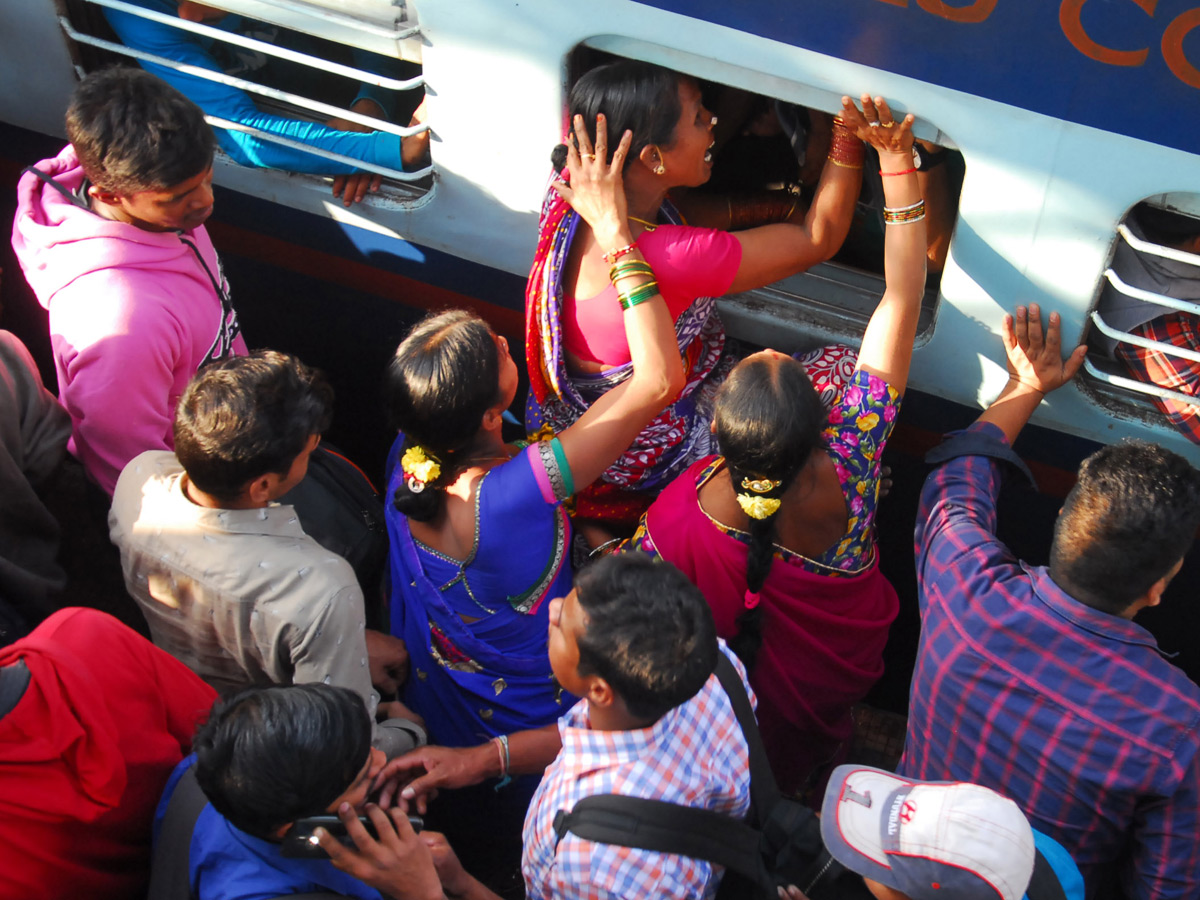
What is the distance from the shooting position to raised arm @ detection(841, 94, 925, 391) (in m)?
2.01

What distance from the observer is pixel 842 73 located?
6.56 feet

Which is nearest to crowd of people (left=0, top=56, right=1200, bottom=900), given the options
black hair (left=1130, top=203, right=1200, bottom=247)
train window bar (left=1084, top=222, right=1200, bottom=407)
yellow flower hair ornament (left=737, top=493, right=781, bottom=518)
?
yellow flower hair ornament (left=737, top=493, right=781, bottom=518)

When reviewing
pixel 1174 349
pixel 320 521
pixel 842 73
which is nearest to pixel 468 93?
pixel 842 73

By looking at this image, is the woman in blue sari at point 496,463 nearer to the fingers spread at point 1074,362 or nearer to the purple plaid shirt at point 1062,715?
the purple plaid shirt at point 1062,715

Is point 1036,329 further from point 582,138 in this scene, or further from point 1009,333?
point 582,138

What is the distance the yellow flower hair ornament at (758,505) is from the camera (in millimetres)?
1998

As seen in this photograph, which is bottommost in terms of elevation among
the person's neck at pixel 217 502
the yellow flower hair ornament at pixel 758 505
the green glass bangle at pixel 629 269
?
the person's neck at pixel 217 502

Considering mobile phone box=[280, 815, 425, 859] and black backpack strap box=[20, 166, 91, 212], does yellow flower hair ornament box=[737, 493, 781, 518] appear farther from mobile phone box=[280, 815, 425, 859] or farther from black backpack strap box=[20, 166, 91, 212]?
black backpack strap box=[20, 166, 91, 212]

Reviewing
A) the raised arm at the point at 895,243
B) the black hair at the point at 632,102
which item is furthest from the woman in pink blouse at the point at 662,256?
the raised arm at the point at 895,243

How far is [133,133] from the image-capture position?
7.01 feet

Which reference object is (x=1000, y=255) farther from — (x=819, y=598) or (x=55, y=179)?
(x=55, y=179)

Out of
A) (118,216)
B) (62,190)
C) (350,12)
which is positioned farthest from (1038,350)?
(62,190)

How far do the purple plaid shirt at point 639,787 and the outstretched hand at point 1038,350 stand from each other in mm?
1092

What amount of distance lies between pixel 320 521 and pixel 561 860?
1216 millimetres
